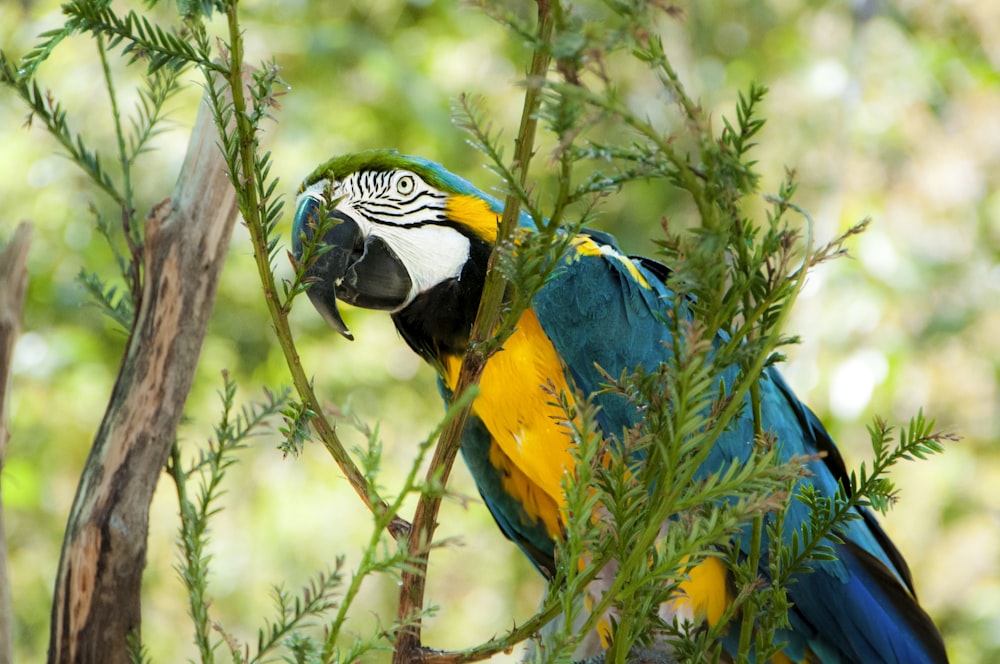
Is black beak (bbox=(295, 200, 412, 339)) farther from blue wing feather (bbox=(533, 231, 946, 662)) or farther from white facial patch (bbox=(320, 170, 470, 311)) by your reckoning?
blue wing feather (bbox=(533, 231, 946, 662))

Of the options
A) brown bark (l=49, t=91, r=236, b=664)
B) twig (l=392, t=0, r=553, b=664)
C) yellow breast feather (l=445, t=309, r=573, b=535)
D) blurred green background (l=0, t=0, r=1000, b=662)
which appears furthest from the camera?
blurred green background (l=0, t=0, r=1000, b=662)

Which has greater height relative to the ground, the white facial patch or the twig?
the white facial patch

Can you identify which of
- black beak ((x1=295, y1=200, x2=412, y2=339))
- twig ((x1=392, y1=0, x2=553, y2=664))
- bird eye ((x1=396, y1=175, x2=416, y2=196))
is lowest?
twig ((x1=392, y1=0, x2=553, y2=664))

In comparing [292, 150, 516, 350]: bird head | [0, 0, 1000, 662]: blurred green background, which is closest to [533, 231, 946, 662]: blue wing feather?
[292, 150, 516, 350]: bird head

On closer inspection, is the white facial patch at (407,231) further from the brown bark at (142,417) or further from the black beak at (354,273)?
the brown bark at (142,417)

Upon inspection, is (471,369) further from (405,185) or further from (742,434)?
(742,434)

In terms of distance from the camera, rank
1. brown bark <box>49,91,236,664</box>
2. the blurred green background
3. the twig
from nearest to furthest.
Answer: the twig < brown bark <box>49,91,236,664</box> < the blurred green background

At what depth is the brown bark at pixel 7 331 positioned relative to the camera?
109 cm

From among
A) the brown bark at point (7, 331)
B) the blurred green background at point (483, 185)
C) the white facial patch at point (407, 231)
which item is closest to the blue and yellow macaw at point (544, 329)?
the white facial patch at point (407, 231)

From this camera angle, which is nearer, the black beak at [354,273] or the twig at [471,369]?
the twig at [471,369]

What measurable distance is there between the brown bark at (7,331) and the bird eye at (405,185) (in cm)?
48

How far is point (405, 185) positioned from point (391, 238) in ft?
0.25

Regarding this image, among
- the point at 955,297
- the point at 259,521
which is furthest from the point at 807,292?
the point at 259,521

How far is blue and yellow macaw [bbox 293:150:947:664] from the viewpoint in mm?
1147
